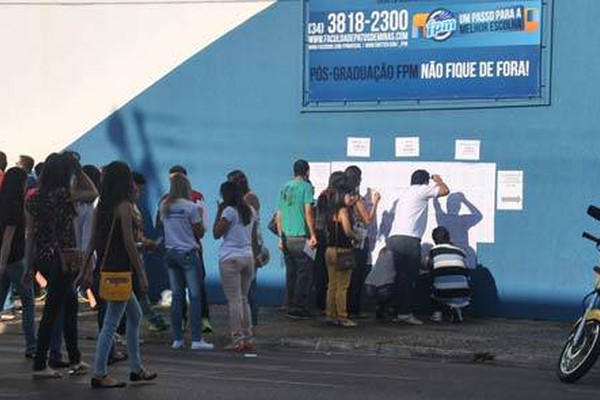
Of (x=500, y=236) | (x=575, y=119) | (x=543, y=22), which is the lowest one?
(x=500, y=236)

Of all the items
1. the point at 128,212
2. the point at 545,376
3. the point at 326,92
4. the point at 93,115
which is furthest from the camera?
the point at 93,115

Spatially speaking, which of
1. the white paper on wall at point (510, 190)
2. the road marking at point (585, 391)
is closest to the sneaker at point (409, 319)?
the white paper on wall at point (510, 190)

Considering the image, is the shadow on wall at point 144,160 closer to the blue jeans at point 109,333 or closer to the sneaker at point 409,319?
the sneaker at point 409,319

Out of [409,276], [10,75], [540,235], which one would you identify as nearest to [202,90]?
[10,75]

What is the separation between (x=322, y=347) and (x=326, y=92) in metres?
4.32

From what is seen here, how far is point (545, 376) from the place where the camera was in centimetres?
1052

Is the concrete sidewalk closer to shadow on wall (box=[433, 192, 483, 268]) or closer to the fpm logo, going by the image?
shadow on wall (box=[433, 192, 483, 268])

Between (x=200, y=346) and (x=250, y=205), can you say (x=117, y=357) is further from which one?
(x=250, y=205)

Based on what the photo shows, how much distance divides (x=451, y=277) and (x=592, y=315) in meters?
4.05

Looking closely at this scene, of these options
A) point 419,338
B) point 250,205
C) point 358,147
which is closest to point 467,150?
point 358,147

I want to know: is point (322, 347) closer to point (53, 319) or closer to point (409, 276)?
point (409, 276)

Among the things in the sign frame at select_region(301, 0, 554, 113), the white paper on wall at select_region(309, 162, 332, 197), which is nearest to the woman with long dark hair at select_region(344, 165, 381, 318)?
the white paper on wall at select_region(309, 162, 332, 197)

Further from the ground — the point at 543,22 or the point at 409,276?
the point at 543,22

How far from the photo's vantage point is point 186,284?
12.0m
